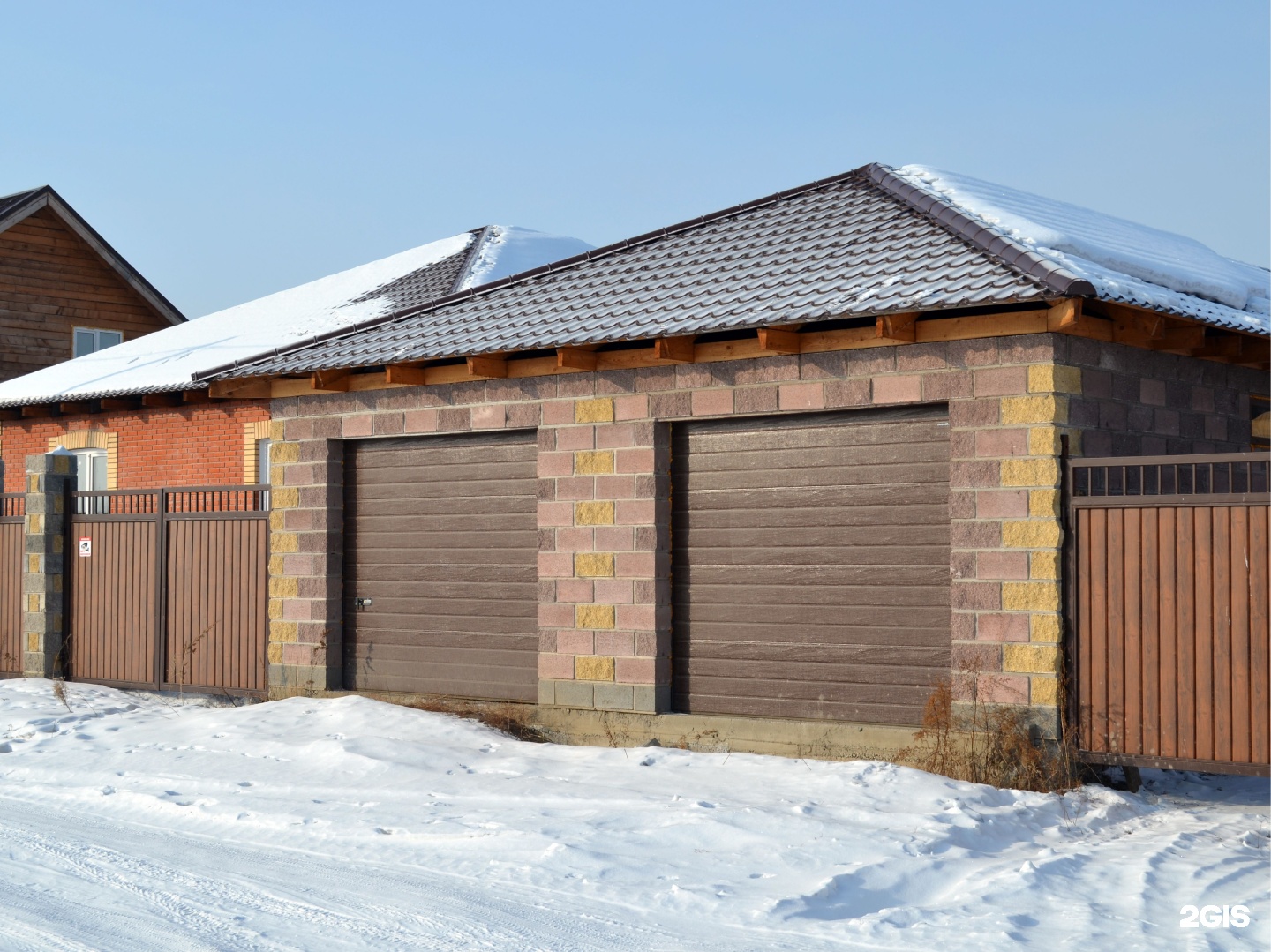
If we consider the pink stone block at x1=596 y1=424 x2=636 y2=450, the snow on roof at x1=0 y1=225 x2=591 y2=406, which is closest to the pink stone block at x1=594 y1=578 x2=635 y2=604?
the pink stone block at x1=596 y1=424 x2=636 y2=450

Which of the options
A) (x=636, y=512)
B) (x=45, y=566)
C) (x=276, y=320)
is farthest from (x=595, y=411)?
(x=276, y=320)

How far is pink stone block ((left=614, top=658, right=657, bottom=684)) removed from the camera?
36.6 feet

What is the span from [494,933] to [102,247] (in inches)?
1061

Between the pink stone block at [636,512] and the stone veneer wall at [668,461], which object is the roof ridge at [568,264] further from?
the pink stone block at [636,512]

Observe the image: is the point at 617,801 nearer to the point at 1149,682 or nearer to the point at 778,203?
the point at 1149,682

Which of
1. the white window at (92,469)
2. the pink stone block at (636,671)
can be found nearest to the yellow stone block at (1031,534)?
the pink stone block at (636,671)

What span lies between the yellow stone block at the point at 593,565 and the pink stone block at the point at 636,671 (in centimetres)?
72

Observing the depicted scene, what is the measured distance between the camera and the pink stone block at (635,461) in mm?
11188

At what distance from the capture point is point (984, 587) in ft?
31.7

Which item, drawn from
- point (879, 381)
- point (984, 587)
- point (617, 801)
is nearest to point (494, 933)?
point (617, 801)

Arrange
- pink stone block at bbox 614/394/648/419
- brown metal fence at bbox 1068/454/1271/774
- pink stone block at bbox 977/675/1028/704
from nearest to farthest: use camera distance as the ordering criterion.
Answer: brown metal fence at bbox 1068/454/1271/774 < pink stone block at bbox 977/675/1028/704 < pink stone block at bbox 614/394/648/419

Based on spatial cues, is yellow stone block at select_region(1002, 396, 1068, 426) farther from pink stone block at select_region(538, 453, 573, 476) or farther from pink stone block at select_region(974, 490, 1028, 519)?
pink stone block at select_region(538, 453, 573, 476)

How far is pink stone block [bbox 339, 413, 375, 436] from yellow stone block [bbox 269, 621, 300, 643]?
6.47ft

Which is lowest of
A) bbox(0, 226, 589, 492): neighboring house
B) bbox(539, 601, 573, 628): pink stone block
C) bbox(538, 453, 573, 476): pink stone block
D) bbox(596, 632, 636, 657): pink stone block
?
bbox(596, 632, 636, 657): pink stone block
